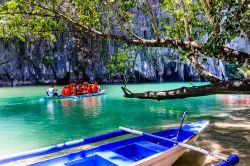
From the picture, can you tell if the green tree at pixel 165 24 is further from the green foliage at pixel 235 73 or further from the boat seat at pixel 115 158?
the boat seat at pixel 115 158

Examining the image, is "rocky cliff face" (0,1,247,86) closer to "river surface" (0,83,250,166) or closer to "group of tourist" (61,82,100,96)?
"group of tourist" (61,82,100,96)

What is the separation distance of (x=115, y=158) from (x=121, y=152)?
506 mm

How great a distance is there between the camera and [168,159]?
5070 mm

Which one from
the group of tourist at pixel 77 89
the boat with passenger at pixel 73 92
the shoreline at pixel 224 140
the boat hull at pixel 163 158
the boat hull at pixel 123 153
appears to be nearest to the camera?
the boat hull at pixel 163 158

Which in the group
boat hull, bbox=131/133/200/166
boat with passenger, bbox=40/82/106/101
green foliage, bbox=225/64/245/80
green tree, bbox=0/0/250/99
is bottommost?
boat hull, bbox=131/133/200/166

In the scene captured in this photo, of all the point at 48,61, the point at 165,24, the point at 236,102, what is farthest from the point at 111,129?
the point at 48,61

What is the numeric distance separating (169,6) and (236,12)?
5.82 m

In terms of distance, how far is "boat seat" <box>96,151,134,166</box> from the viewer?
15.2 ft

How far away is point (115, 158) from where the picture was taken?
15.8 ft

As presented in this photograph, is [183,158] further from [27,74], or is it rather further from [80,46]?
[27,74]

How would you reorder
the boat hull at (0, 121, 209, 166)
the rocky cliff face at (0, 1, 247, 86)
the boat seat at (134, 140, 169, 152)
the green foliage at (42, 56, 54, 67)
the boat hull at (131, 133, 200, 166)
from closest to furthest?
the boat hull at (131, 133, 200, 166), the boat hull at (0, 121, 209, 166), the boat seat at (134, 140, 169, 152), the rocky cliff face at (0, 1, 247, 86), the green foliage at (42, 56, 54, 67)

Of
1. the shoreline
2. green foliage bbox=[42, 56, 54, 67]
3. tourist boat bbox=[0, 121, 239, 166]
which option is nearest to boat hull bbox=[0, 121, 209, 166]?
tourist boat bbox=[0, 121, 239, 166]

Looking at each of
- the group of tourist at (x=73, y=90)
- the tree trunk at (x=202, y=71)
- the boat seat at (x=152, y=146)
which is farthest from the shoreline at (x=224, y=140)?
the group of tourist at (x=73, y=90)

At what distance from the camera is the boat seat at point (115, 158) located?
15.2 feet
